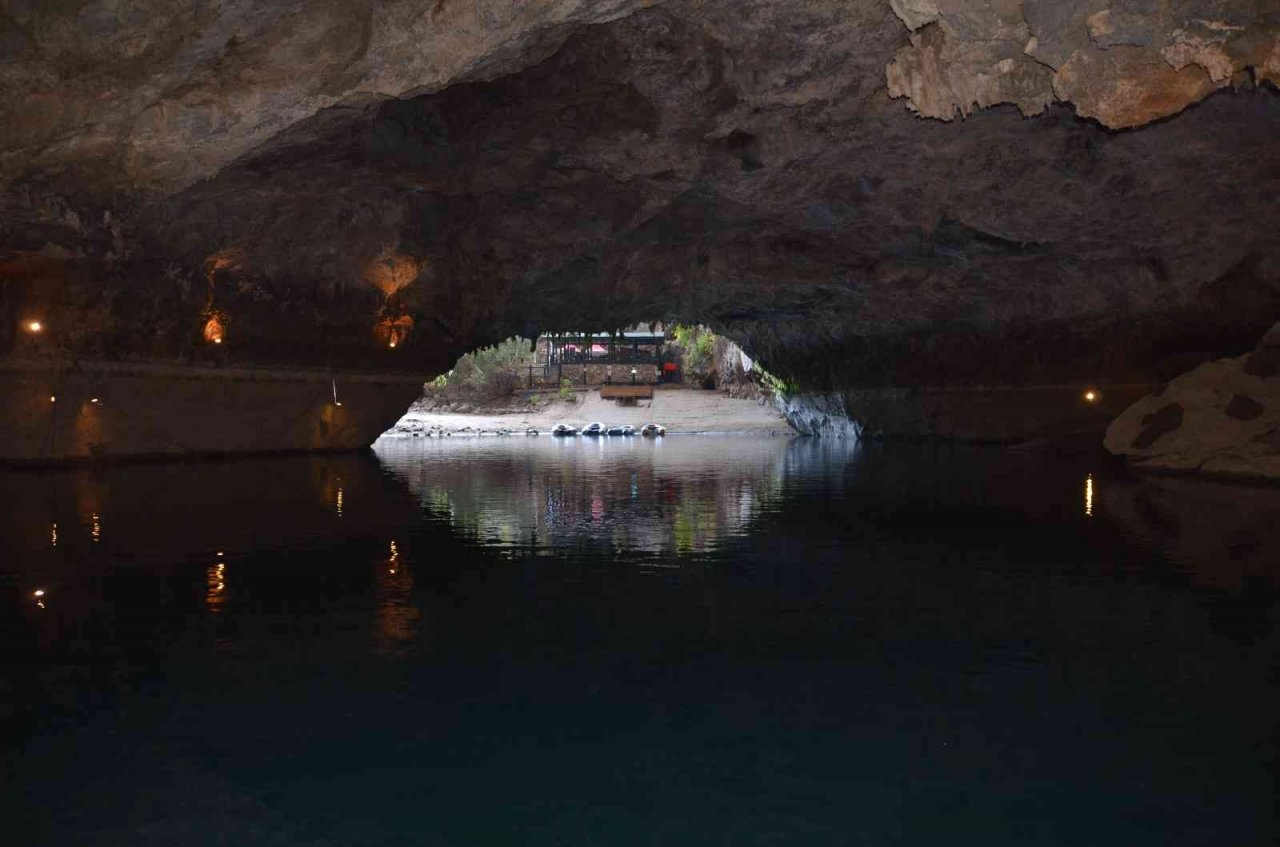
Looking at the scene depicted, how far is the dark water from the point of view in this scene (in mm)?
4297

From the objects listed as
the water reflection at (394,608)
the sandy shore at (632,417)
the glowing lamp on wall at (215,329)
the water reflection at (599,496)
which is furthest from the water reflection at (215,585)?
the sandy shore at (632,417)

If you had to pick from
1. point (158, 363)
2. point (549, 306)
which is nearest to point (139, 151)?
point (158, 363)

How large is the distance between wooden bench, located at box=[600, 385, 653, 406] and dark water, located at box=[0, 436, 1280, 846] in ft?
155

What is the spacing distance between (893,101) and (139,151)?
10.8 m

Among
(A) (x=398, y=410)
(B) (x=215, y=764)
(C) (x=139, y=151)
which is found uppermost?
(C) (x=139, y=151)

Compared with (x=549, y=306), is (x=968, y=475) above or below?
below

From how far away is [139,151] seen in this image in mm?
11695

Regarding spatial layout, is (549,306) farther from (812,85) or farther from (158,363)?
(812,85)

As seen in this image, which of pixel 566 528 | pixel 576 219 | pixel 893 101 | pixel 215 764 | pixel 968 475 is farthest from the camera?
→ pixel 576 219

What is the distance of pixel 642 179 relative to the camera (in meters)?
20.1

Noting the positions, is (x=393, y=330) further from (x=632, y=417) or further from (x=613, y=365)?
(x=613, y=365)

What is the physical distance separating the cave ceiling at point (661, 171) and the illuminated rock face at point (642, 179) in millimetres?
58

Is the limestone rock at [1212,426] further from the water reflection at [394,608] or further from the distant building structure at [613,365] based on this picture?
the distant building structure at [613,365]

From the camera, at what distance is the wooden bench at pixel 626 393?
6034 centimetres
